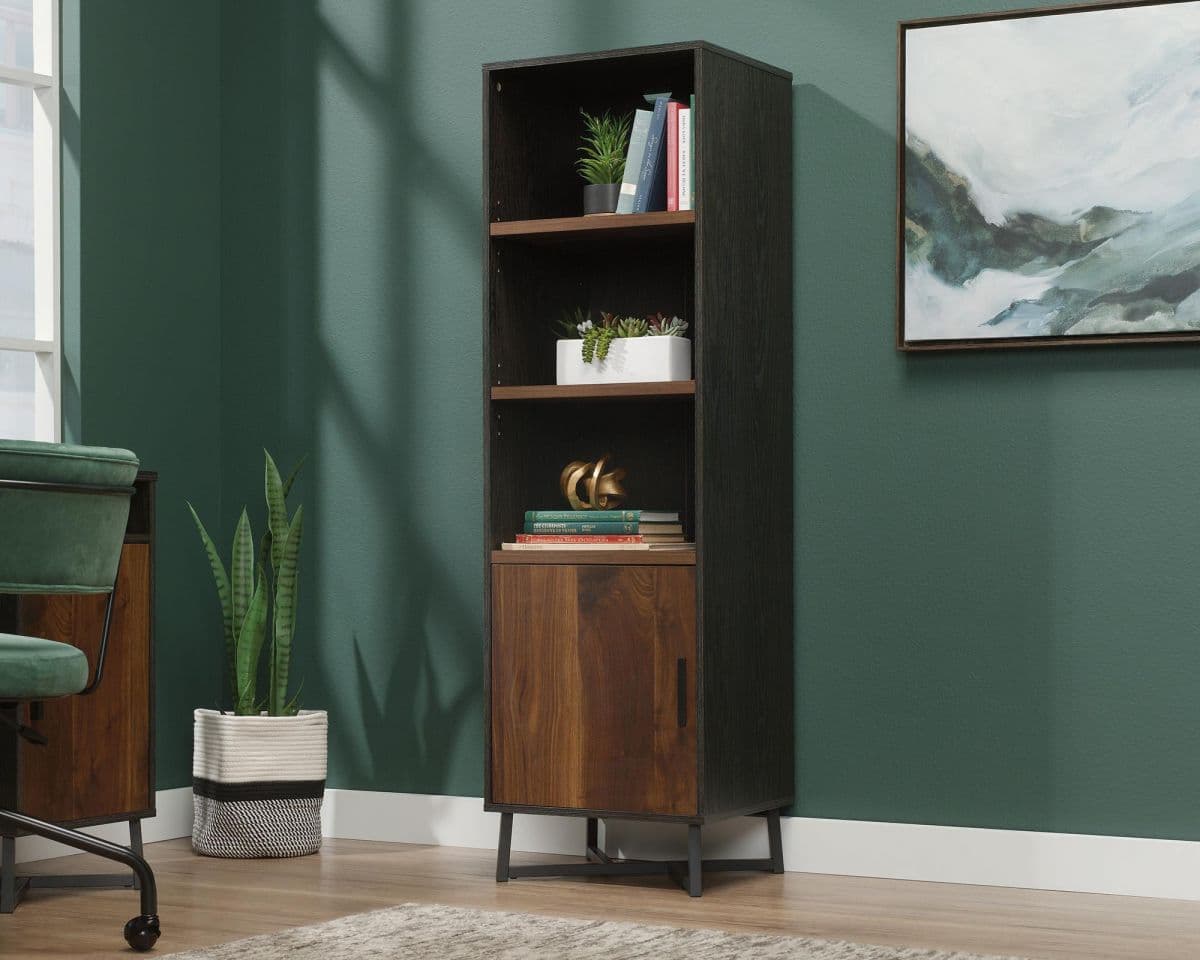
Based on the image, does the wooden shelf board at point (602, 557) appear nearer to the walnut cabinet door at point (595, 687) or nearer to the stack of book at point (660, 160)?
the walnut cabinet door at point (595, 687)

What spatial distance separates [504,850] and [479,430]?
1024 millimetres

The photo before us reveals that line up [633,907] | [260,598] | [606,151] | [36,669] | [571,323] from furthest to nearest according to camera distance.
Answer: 1. [260,598]
2. [571,323]
3. [606,151]
4. [633,907]
5. [36,669]

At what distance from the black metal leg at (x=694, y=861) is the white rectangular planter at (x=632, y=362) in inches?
35.7

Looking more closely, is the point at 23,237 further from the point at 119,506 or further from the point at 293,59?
the point at 119,506

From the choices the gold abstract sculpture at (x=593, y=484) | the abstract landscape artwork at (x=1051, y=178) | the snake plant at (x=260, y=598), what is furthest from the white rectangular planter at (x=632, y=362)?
the snake plant at (x=260, y=598)

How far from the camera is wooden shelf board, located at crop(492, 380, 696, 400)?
11.4 feet

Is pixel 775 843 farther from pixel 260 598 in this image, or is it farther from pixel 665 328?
pixel 260 598

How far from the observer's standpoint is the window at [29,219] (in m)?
3.98

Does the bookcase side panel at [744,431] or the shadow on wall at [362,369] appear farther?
the shadow on wall at [362,369]

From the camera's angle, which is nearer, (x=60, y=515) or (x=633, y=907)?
(x=60, y=515)

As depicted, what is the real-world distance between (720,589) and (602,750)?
401mm

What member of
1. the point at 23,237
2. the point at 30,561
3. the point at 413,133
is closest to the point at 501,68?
the point at 413,133

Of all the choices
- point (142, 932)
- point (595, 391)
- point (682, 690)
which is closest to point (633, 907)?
point (682, 690)

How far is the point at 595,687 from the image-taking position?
3500mm
